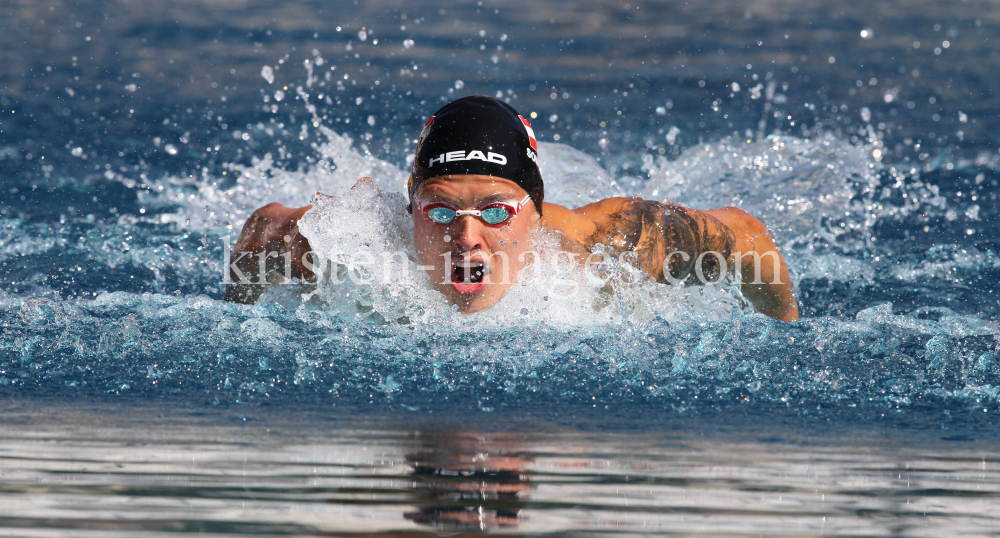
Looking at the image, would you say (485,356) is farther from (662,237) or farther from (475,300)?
(662,237)

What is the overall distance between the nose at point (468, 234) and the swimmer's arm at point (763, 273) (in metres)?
1.06

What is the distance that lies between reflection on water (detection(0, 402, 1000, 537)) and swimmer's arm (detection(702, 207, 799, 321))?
1.61 meters

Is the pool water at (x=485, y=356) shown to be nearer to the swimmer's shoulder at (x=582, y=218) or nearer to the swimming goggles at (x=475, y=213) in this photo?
the swimmer's shoulder at (x=582, y=218)

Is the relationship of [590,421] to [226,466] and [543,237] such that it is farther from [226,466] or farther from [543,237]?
[543,237]

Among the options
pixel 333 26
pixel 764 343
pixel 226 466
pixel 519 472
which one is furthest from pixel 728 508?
pixel 333 26

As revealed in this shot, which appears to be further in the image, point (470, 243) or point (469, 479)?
point (470, 243)

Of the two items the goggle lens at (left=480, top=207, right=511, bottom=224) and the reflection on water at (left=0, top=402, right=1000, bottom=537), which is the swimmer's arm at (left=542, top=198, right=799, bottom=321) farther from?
the reflection on water at (left=0, top=402, right=1000, bottom=537)

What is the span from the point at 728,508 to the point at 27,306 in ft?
8.53

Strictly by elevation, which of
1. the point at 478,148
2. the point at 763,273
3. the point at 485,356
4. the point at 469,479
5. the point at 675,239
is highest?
the point at 478,148

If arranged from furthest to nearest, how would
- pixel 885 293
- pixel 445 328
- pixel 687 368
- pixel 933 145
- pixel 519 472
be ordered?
pixel 933 145, pixel 885 293, pixel 445 328, pixel 687 368, pixel 519 472

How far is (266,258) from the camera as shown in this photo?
12.6 ft

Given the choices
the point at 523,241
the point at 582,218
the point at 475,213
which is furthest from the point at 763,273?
the point at 475,213

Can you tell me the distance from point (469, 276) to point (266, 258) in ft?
2.77

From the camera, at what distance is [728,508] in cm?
171
